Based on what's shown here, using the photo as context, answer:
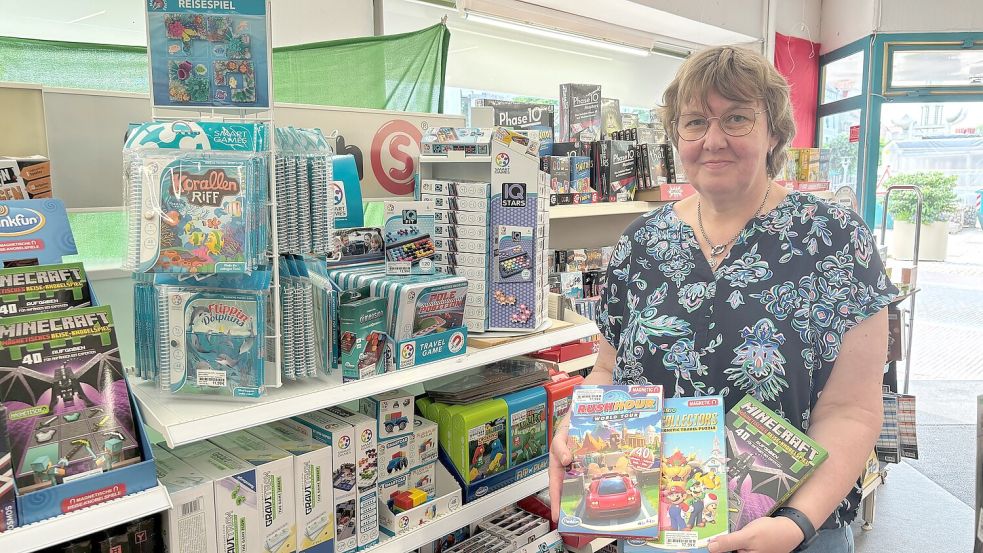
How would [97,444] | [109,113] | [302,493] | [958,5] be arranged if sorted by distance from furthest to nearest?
[958,5] → [109,113] → [302,493] → [97,444]

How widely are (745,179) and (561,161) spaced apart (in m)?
1.80

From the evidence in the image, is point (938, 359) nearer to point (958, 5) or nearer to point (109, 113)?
point (958, 5)

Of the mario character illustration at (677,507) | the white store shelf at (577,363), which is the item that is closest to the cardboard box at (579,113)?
the white store shelf at (577,363)

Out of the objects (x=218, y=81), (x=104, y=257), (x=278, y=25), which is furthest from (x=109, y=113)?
(x=278, y=25)

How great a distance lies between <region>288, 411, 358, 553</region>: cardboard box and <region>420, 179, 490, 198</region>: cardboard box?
29.0 inches

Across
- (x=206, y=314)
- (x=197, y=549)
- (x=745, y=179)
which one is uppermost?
(x=745, y=179)

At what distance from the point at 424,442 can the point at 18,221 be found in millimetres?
1121

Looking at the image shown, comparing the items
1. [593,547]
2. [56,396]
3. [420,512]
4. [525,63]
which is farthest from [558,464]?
[525,63]

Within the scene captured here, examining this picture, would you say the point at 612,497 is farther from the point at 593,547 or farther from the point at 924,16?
the point at 924,16

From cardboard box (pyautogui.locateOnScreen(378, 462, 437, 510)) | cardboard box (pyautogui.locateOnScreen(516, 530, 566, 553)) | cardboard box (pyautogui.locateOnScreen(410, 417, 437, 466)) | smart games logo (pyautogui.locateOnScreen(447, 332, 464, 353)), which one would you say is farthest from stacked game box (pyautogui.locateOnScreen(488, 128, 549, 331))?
cardboard box (pyautogui.locateOnScreen(516, 530, 566, 553))

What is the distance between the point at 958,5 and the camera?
630 cm

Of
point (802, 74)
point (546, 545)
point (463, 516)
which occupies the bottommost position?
point (546, 545)

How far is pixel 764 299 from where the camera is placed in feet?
4.80

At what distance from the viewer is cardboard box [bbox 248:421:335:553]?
5.26ft
